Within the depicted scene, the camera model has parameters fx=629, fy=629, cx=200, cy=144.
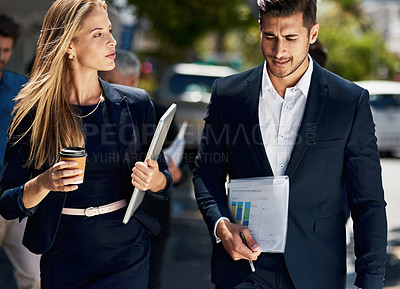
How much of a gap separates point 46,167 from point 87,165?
17cm

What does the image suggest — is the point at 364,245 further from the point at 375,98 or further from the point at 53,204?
the point at 375,98

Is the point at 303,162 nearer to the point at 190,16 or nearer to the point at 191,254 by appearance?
the point at 191,254

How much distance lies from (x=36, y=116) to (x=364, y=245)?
4.75 ft

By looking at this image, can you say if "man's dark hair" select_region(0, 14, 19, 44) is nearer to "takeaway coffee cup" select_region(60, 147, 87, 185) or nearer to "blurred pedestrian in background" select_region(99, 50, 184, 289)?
"blurred pedestrian in background" select_region(99, 50, 184, 289)

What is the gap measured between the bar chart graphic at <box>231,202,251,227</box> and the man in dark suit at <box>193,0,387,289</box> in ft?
0.12

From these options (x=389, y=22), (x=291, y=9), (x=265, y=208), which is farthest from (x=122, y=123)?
(x=389, y=22)

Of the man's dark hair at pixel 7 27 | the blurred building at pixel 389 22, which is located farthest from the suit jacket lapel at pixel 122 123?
the blurred building at pixel 389 22

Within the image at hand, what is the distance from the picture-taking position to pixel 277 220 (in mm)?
2525

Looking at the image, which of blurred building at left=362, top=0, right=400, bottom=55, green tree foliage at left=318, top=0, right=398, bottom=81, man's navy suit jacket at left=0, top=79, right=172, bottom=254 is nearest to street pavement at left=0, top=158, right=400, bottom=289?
man's navy suit jacket at left=0, top=79, right=172, bottom=254

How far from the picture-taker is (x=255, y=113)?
2604 mm

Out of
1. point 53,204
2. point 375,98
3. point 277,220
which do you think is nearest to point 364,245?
point 277,220

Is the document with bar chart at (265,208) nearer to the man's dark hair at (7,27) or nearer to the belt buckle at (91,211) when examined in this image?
the belt buckle at (91,211)

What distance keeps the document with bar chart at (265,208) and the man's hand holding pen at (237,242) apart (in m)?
0.08

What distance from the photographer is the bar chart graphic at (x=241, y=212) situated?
2.60 metres
